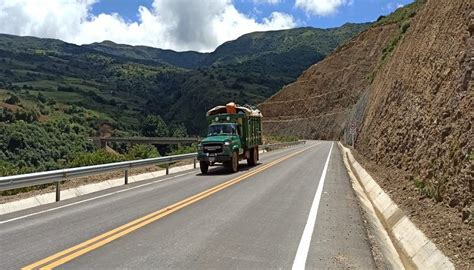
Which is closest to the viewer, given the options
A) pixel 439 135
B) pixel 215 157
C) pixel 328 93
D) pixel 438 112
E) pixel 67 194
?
pixel 439 135

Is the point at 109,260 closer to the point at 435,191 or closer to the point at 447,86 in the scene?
the point at 435,191

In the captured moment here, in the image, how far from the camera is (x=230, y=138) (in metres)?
22.6

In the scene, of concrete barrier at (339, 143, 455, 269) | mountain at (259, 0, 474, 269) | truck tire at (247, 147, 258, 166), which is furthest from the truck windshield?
concrete barrier at (339, 143, 455, 269)

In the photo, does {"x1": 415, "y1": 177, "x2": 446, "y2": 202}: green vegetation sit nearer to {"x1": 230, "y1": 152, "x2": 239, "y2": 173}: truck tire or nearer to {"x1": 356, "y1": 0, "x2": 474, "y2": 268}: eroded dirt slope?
{"x1": 356, "y1": 0, "x2": 474, "y2": 268}: eroded dirt slope

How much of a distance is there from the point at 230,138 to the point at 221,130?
1107 mm

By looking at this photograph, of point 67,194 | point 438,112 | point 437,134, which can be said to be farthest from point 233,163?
point 437,134

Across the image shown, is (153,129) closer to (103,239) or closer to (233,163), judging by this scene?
(233,163)

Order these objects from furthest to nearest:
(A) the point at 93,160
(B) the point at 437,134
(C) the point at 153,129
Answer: (C) the point at 153,129 < (A) the point at 93,160 < (B) the point at 437,134

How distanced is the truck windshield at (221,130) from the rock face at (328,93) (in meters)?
80.9

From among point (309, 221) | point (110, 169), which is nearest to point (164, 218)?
point (309, 221)

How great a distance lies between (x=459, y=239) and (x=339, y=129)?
317ft

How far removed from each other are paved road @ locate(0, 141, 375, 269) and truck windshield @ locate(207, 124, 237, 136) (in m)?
8.70

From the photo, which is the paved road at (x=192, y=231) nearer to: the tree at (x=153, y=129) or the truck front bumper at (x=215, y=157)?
the truck front bumper at (x=215, y=157)

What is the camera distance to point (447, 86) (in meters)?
12.8
